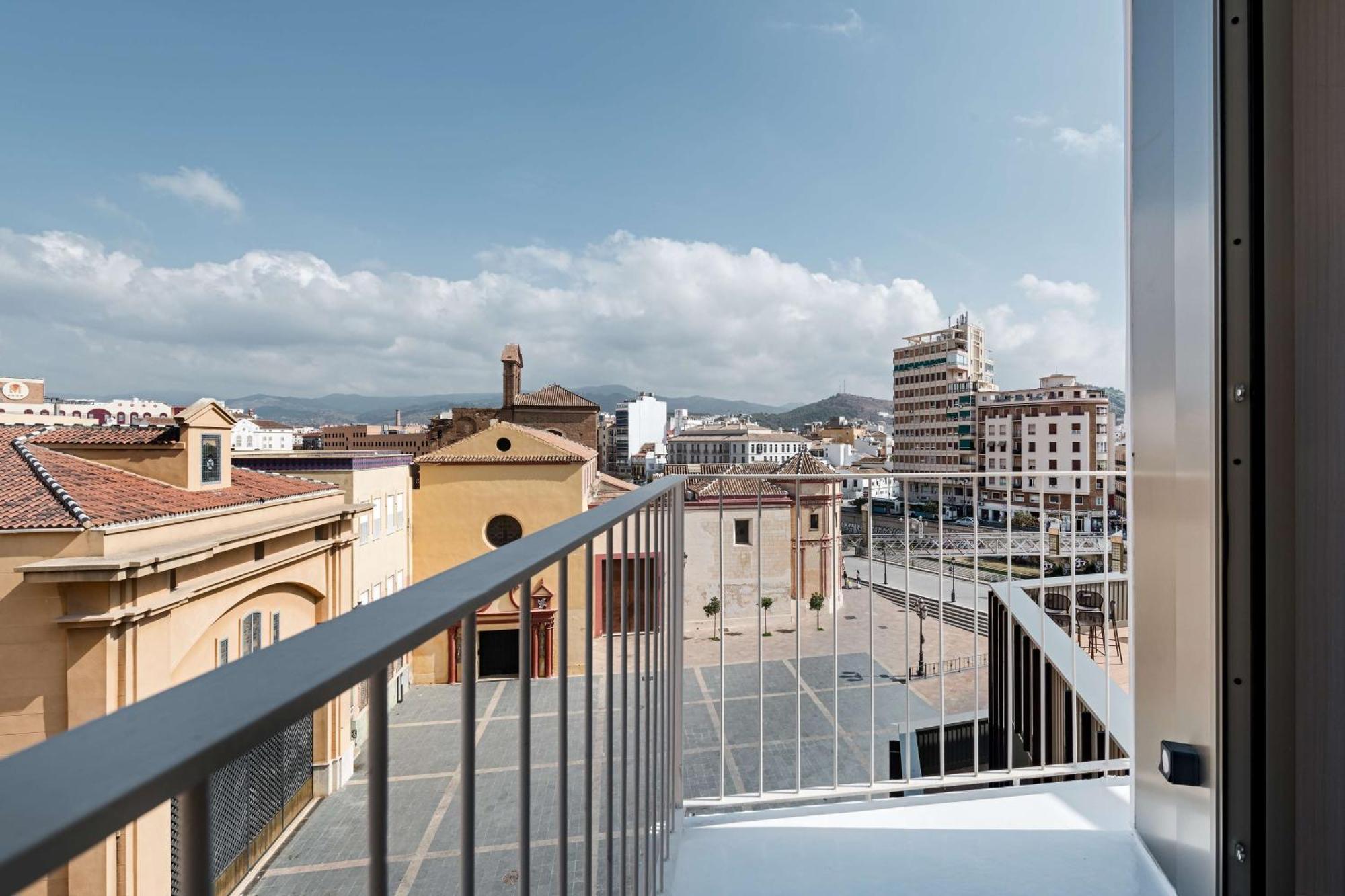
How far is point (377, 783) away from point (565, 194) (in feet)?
97.1

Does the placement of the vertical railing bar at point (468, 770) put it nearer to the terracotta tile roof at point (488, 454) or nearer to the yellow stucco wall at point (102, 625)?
the yellow stucco wall at point (102, 625)

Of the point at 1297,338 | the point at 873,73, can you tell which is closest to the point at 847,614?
the point at 873,73

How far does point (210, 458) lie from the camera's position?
9609mm

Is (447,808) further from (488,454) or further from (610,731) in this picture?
(488,454)

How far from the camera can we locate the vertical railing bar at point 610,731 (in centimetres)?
91

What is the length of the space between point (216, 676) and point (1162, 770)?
182 centimetres

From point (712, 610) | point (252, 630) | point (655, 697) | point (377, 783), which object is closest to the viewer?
point (377, 783)

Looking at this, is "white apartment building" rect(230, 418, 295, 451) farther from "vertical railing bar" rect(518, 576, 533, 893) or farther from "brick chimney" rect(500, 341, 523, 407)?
"vertical railing bar" rect(518, 576, 533, 893)

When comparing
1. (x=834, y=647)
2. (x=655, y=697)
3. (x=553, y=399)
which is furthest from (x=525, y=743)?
(x=553, y=399)

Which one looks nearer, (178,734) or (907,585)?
(178,734)

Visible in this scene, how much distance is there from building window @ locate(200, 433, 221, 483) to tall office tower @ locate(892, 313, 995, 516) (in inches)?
1528

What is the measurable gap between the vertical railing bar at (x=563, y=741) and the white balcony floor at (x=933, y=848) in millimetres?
1047

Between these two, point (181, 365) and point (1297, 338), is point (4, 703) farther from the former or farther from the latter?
point (181, 365)

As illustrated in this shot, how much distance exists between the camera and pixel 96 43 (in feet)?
76.1
